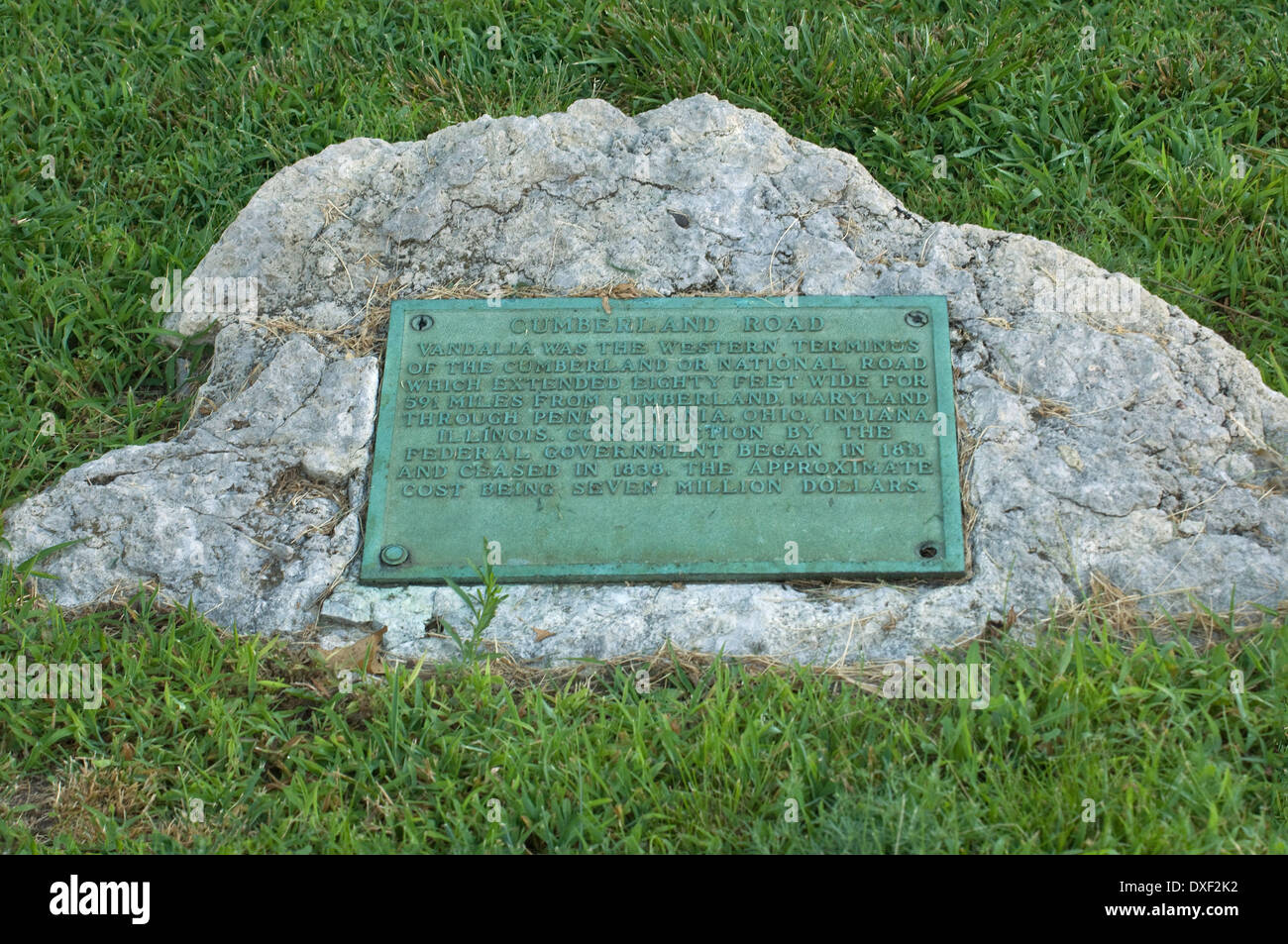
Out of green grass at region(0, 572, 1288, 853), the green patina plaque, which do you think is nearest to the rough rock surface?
the green patina plaque

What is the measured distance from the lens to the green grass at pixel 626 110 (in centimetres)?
262

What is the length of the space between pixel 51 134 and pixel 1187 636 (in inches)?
169

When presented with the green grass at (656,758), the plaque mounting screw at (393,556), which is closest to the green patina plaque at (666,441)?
the plaque mounting screw at (393,556)

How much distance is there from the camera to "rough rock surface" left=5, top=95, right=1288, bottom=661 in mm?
3113

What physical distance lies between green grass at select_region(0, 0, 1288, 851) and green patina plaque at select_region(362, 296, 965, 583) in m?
0.38

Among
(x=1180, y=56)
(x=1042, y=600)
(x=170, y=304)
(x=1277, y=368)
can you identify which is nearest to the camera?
(x=1042, y=600)

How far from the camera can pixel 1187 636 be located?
9.79 ft

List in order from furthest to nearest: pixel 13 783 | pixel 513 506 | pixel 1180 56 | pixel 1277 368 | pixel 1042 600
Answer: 1. pixel 1180 56
2. pixel 1277 368
3. pixel 513 506
4. pixel 1042 600
5. pixel 13 783

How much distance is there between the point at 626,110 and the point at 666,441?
188cm

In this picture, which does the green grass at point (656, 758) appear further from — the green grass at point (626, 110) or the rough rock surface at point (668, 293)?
the rough rock surface at point (668, 293)

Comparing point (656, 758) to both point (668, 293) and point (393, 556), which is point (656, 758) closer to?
point (393, 556)

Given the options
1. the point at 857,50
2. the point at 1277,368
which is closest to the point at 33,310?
the point at 857,50

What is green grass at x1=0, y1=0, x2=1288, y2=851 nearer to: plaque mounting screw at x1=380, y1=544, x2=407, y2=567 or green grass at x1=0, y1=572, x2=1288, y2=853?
green grass at x1=0, y1=572, x2=1288, y2=853

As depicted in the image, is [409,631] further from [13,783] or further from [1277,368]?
[1277,368]
